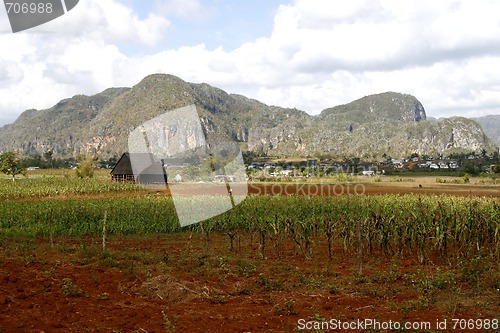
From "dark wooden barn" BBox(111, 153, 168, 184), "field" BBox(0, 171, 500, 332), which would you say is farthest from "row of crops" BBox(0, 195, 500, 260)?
"dark wooden barn" BBox(111, 153, 168, 184)

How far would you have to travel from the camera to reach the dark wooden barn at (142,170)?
50469 mm

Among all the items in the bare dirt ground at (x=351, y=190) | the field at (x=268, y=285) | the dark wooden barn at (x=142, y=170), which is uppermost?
the dark wooden barn at (x=142, y=170)

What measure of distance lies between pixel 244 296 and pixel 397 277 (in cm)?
377

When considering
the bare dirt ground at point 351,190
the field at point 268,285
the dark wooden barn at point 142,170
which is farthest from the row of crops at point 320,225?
the dark wooden barn at point 142,170

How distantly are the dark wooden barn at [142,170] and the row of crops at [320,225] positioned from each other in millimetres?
23394

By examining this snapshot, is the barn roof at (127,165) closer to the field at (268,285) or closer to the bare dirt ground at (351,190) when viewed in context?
the bare dirt ground at (351,190)

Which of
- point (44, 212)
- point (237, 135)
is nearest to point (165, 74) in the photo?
point (237, 135)

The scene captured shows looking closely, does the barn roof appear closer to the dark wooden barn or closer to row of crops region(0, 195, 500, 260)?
the dark wooden barn

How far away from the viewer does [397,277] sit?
9.91 meters

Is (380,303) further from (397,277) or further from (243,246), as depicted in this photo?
(243,246)

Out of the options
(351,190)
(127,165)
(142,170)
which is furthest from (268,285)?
(127,165)

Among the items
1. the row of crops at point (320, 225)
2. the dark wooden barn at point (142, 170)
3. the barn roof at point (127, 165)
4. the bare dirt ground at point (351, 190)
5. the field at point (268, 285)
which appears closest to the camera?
the field at point (268, 285)

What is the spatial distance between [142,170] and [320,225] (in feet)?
126

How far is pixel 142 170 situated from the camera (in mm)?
50750
